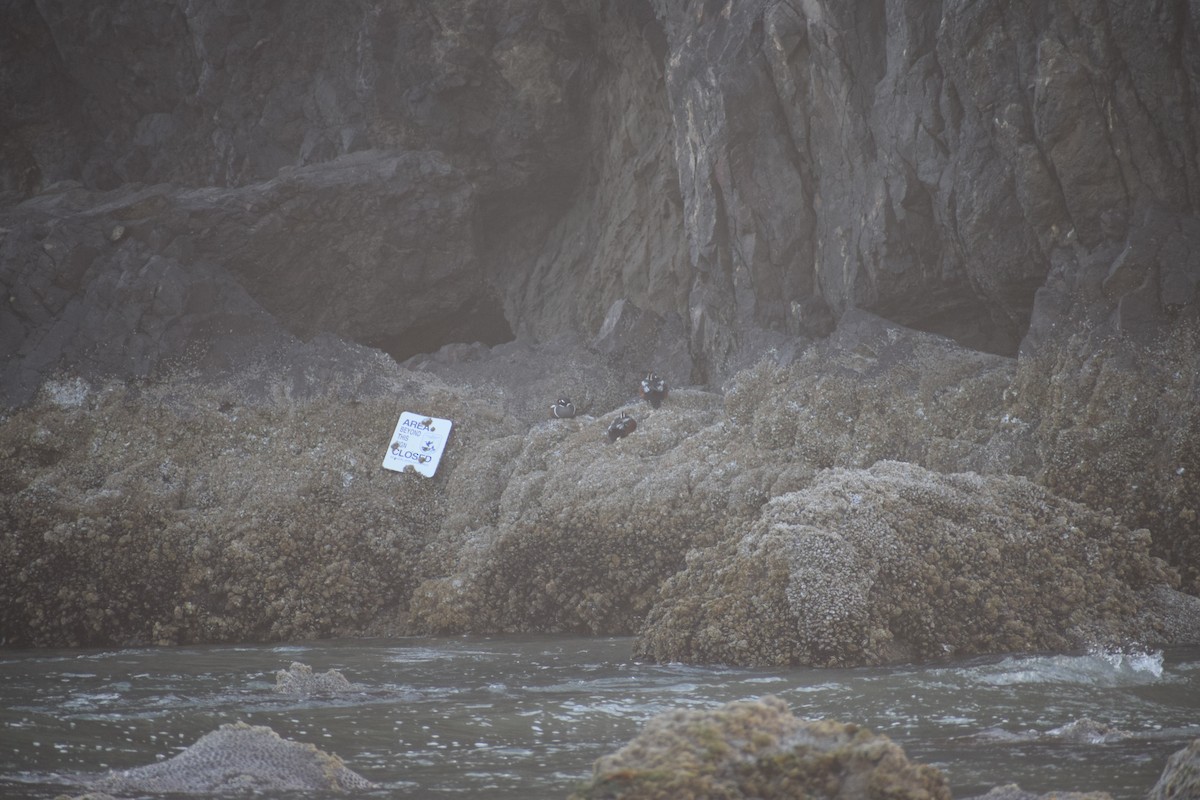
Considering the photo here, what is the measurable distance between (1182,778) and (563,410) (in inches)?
509

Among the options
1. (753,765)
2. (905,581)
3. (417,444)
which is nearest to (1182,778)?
(753,765)

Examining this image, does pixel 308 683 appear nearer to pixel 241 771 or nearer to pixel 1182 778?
pixel 241 771

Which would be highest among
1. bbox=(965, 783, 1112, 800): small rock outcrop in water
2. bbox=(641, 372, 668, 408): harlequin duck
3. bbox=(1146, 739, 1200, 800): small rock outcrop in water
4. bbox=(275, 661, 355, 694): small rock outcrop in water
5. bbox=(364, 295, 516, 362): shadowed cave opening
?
bbox=(364, 295, 516, 362): shadowed cave opening

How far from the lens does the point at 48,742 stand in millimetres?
6656

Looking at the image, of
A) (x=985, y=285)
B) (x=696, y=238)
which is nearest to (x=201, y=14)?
(x=696, y=238)

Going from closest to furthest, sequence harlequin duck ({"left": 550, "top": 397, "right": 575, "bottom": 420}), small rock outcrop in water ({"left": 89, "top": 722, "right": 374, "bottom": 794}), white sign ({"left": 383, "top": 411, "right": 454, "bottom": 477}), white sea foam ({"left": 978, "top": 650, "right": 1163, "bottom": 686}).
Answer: small rock outcrop in water ({"left": 89, "top": 722, "right": 374, "bottom": 794}) → white sea foam ({"left": 978, "top": 650, "right": 1163, "bottom": 686}) → white sign ({"left": 383, "top": 411, "right": 454, "bottom": 477}) → harlequin duck ({"left": 550, "top": 397, "right": 575, "bottom": 420})

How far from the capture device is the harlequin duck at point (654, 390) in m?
16.1

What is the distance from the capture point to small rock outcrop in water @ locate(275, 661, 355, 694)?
8.55m

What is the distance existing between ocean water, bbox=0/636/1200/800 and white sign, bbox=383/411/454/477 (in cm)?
522

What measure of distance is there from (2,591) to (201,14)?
1165cm

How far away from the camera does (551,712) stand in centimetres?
750

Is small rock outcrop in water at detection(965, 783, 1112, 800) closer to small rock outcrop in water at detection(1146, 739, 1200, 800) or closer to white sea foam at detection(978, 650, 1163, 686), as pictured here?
small rock outcrop in water at detection(1146, 739, 1200, 800)

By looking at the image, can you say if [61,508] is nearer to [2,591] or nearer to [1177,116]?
[2,591]

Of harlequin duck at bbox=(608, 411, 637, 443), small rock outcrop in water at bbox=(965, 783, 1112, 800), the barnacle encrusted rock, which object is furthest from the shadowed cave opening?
small rock outcrop in water at bbox=(965, 783, 1112, 800)
